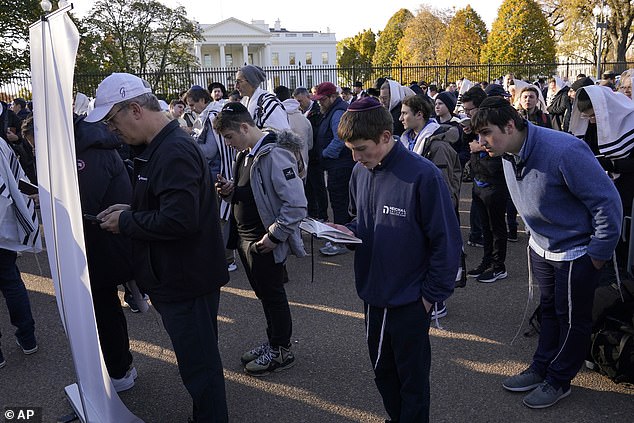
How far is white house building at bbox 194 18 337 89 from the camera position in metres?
77.5

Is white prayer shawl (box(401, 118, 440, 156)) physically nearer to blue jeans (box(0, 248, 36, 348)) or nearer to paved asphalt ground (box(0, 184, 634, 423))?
paved asphalt ground (box(0, 184, 634, 423))

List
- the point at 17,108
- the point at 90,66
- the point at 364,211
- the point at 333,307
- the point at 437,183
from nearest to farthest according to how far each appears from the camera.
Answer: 1. the point at 437,183
2. the point at 364,211
3. the point at 333,307
4. the point at 17,108
5. the point at 90,66

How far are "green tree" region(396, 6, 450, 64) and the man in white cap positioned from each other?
4203cm

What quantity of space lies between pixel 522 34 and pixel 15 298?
32294 millimetres

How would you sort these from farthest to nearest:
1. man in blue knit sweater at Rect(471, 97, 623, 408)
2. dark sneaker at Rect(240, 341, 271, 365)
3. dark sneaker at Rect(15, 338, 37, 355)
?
dark sneaker at Rect(15, 338, 37, 355)
dark sneaker at Rect(240, 341, 271, 365)
man in blue knit sweater at Rect(471, 97, 623, 408)

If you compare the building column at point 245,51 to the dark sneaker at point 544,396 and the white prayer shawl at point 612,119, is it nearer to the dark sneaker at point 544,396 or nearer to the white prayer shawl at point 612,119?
the white prayer shawl at point 612,119

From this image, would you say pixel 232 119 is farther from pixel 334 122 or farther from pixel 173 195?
pixel 334 122

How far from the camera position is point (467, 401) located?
3.49 metres

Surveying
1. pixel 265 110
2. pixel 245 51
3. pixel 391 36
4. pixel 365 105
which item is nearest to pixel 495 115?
pixel 365 105

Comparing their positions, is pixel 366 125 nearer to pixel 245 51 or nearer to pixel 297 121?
pixel 297 121

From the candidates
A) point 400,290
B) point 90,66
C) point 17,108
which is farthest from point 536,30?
point 400,290

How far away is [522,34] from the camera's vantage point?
101 ft

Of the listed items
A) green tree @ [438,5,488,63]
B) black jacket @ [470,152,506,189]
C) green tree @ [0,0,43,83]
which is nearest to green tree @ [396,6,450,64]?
green tree @ [438,5,488,63]

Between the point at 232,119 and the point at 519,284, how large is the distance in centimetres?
359
